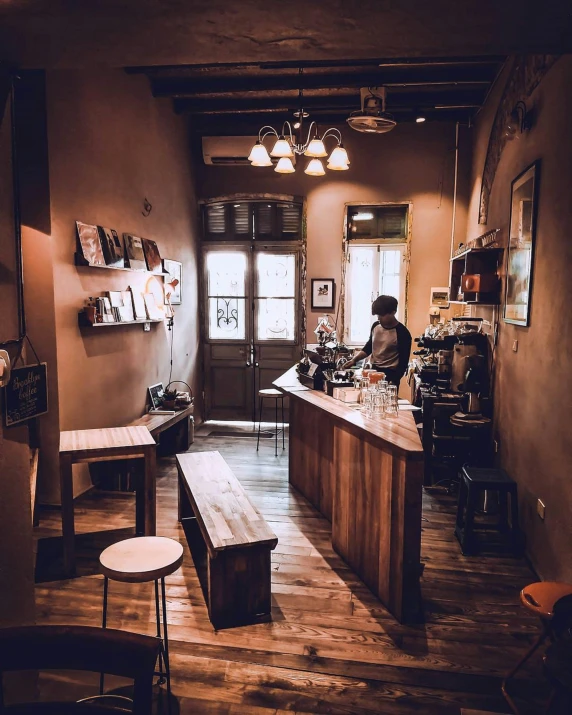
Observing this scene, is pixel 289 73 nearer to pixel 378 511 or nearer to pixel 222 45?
pixel 222 45

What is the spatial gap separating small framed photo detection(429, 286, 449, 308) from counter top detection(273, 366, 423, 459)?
331cm

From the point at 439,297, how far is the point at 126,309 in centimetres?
409

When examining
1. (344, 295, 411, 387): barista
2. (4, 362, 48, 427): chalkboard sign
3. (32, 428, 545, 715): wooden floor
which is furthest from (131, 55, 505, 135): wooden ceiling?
(32, 428, 545, 715): wooden floor

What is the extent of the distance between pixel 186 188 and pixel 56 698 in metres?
6.03

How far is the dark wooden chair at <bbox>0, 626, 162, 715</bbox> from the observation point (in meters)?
A: 1.21

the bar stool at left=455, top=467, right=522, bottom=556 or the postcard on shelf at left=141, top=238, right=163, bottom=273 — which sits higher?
the postcard on shelf at left=141, top=238, right=163, bottom=273

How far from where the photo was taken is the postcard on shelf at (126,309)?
4.99 m

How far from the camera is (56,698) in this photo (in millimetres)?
2340

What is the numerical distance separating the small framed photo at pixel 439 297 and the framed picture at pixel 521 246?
8.51 ft

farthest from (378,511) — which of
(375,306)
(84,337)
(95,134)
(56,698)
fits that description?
(95,134)

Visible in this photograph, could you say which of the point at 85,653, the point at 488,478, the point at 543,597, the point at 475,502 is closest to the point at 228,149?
the point at 488,478

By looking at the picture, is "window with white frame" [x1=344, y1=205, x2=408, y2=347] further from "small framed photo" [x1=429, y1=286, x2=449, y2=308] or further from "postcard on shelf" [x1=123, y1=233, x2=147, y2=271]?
"postcard on shelf" [x1=123, y1=233, x2=147, y2=271]

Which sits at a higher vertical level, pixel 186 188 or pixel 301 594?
pixel 186 188

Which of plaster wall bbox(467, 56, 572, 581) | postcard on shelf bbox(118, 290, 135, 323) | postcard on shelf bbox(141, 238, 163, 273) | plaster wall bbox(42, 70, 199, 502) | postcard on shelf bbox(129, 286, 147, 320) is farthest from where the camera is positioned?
postcard on shelf bbox(141, 238, 163, 273)
